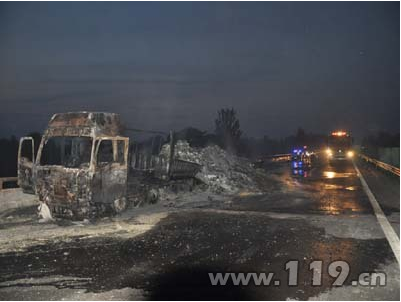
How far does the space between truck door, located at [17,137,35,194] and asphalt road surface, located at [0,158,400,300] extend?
1327mm

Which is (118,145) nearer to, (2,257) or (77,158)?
(77,158)

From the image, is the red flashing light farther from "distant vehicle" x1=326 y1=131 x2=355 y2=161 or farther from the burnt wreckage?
the burnt wreckage

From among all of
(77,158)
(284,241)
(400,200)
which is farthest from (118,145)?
(400,200)

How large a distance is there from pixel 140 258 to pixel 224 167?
11799 mm

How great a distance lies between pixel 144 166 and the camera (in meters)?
12.9

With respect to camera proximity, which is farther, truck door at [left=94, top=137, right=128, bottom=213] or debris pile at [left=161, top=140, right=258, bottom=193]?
debris pile at [left=161, top=140, right=258, bottom=193]

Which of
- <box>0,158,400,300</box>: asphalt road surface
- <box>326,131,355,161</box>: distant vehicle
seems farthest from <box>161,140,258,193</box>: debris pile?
<box>326,131,355,161</box>: distant vehicle

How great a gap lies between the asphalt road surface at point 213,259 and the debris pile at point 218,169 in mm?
5414

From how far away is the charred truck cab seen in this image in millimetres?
9438

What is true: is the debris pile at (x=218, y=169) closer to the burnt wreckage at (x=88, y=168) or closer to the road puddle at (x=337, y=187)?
the burnt wreckage at (x=88, y=168)

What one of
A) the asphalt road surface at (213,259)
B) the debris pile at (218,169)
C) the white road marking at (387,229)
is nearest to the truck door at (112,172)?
the asphalt road surface at (213,259)

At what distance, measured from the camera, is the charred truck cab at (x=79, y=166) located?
31.0 feet

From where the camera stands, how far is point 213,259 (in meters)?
6.79

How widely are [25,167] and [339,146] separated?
115 feet
